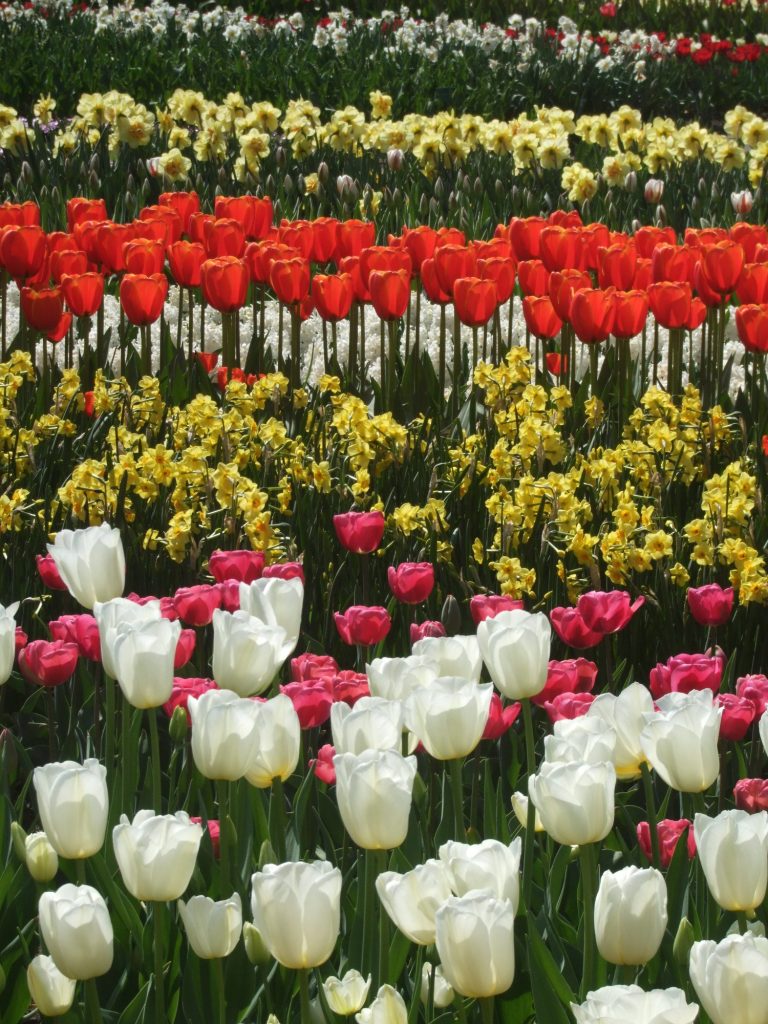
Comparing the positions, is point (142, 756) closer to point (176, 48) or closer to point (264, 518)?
point (264, 518)

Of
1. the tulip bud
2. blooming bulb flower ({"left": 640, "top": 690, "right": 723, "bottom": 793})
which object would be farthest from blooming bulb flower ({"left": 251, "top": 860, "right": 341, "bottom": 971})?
blooming bulb flower ({"left": 640, "top": 690, "right": 723, "bottom": 793})

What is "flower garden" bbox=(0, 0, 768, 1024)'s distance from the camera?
60.5 inches

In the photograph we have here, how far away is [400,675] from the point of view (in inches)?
72.6

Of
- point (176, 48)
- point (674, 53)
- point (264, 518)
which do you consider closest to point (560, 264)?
point (264, 518)

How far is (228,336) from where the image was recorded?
14.9 ft

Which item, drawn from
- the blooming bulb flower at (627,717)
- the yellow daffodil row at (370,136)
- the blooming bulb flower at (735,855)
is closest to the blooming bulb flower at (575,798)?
the blooming bulb flower at (735,855)

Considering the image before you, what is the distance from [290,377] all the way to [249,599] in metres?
2.62

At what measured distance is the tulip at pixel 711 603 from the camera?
2660 millimetres

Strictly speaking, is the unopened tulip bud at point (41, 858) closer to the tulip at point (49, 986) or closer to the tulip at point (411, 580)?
the tulip at point (49, 986)

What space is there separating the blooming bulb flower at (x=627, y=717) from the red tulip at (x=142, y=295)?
2.61 meters

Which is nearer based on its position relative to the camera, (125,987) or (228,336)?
(125,987)

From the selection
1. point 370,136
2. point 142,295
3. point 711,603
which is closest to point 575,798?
point 711,603

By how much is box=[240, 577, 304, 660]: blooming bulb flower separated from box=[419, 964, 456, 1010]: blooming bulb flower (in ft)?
1.65

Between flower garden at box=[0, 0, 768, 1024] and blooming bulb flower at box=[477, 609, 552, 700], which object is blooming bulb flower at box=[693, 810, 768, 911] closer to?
flower garden at box=[0, 0, 768, 1024]
